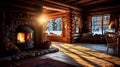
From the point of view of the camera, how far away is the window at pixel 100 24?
945 cm

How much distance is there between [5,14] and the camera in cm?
525

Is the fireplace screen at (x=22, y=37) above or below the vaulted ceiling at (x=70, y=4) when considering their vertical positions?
below

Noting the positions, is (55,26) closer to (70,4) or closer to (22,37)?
(70,4)

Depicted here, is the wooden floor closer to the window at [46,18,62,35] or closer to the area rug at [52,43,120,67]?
the area rug at [52,43,120,67]

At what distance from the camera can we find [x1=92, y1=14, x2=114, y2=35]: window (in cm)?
945

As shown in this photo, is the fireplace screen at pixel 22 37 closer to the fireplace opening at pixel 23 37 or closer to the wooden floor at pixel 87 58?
the fireplace opening at pixel 23 37

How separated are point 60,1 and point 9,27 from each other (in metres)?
4.00

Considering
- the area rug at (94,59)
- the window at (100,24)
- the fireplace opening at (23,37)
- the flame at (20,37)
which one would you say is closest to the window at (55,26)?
the window at (100,24)

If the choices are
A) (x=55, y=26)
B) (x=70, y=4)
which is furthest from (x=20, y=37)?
(x=55, y=26)

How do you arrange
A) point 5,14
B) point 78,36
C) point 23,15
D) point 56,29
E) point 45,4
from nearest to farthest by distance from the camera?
point 5,14
point 23,15
point 45,4
point 78,36
point 56,29

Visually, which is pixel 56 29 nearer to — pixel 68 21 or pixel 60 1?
pixel 68 21

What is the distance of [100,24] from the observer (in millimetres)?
9836

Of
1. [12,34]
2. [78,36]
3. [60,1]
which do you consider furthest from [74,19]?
[12,34]

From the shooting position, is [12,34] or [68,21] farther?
[68,21]
